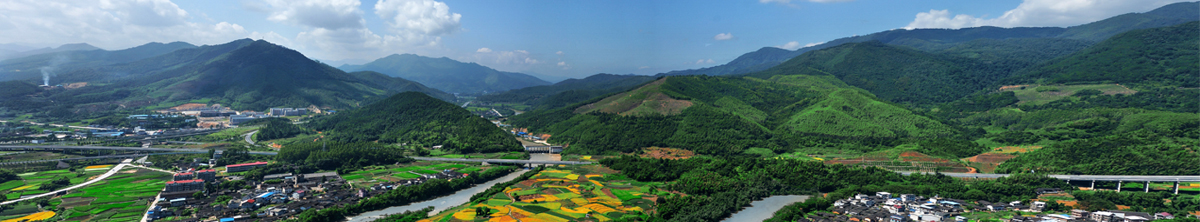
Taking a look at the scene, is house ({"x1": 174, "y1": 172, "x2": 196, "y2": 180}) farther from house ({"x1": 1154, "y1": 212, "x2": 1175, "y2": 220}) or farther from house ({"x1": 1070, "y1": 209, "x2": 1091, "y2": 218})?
house ({"x1": 1154, "y1": 212, "x2": 1175, "y2": 220})

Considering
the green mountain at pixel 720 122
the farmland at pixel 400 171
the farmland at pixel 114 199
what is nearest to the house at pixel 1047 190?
the green mountain at pixel 720 122

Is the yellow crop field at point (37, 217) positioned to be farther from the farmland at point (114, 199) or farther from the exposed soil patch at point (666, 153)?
the exposed soil patch at point (666, 153)

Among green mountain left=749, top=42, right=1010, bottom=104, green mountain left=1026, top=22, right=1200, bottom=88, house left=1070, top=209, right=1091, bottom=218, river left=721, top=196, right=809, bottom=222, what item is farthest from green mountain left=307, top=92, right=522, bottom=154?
green mountain left=1026, top=22, right=1200, bottom=88

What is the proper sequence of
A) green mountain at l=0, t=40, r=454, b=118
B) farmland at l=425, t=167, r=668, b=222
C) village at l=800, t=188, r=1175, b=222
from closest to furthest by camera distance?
village at l=800, t=188, r=1175, b=222, farmland at l=425, t=167, r=668, b=222, green mountain at l=0, t=40, r=454, b=118

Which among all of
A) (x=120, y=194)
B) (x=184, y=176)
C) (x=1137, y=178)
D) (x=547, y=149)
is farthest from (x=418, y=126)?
(x=1137, y=178)

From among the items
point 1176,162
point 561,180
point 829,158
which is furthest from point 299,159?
point 1176,162

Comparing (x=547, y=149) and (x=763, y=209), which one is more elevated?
(x=547, y=149)

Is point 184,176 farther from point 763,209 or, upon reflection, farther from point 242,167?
point 763,209
